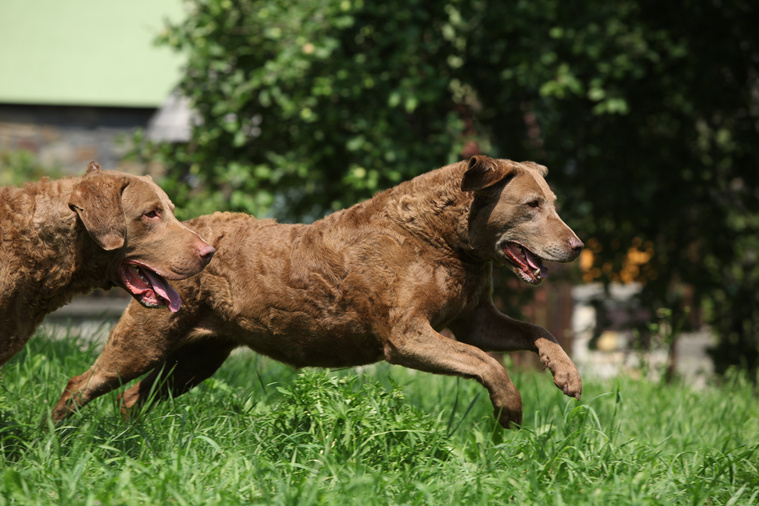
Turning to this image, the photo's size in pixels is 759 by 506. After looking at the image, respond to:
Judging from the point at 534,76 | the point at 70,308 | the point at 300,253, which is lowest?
the point at 70,308

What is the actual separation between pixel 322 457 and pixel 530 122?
5.49m

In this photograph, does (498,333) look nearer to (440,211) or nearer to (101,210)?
(440,211)

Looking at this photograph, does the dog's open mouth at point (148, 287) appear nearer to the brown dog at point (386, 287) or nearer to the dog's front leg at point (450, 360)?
the brown dog at point (386, 287)

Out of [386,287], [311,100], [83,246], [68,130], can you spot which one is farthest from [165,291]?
[68,130]

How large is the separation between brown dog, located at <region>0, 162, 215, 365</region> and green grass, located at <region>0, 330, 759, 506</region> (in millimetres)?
590

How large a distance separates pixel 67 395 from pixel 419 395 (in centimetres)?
235

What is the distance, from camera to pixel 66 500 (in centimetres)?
284

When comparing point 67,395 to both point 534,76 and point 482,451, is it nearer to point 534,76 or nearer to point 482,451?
point 482,451

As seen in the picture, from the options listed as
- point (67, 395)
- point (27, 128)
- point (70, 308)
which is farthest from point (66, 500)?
point (27, 128)

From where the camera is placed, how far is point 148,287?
384 centimetres

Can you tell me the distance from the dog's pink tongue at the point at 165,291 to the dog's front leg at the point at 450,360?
42.4 inches

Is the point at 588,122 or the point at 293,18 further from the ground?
the point at 293,18

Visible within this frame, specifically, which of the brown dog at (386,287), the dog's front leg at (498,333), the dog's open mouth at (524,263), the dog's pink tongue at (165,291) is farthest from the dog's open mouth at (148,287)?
the dog's open mouth at (524,263)

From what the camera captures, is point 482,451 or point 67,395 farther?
point 67,395
